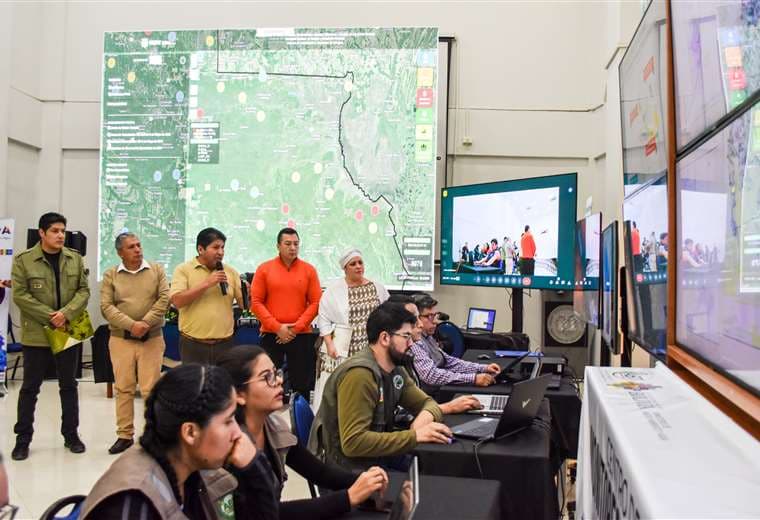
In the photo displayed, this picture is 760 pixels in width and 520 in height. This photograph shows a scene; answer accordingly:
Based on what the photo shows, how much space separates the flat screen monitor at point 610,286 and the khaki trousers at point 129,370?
9.05 ft

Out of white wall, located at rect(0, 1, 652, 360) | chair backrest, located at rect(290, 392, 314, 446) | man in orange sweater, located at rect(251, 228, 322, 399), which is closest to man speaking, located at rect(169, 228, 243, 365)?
man in orange sweater, located at rect(251, 228, 322, 399)

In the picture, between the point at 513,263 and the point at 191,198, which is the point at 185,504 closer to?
the point at 513,263

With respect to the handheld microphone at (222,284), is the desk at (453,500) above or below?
below

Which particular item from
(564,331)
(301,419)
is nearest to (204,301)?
(301,419)

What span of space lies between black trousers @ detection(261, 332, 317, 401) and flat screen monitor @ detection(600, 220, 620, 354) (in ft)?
8.00

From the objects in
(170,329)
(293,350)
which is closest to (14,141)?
(170,329)

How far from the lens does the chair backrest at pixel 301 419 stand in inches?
96.7

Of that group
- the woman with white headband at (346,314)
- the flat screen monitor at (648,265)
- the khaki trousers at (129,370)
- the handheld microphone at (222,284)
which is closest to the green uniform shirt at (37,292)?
the khaki trousers at (129,370)

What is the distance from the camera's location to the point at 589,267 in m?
4.03

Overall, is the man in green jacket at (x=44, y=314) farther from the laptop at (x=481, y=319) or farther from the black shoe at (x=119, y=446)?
the laptop at (x=481, y=319)

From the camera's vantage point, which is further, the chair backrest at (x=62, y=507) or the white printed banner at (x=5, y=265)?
the white printed banner at (x=5, y=265)

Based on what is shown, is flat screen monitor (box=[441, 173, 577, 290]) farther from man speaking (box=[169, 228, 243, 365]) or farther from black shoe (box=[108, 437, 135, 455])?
black shoe (box=[108, 437, 135, 455])

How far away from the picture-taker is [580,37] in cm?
751

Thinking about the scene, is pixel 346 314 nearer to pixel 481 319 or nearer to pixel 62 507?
pixel 481 319
